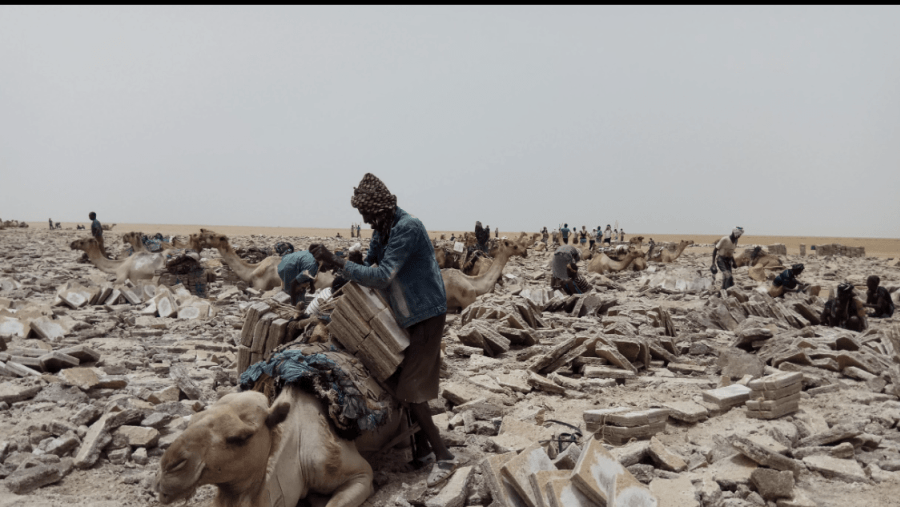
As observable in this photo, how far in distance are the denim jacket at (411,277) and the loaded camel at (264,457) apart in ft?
2.89

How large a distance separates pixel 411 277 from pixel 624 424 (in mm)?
2355

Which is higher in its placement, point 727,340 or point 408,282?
point 408,282

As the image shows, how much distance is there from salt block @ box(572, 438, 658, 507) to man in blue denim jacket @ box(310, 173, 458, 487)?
1.12 meters

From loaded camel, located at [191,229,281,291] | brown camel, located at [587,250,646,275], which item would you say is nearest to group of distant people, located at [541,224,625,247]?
brown camel, located at [587,250,646,275]

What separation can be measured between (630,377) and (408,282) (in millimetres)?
4150

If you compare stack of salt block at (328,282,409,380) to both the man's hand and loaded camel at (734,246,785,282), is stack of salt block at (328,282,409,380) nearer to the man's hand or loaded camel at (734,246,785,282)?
the man's hand

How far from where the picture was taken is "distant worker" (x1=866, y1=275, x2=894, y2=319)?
414 inches

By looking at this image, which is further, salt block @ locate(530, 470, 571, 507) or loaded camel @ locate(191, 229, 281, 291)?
loaded camel @ locate(191, 229, 281, 291)

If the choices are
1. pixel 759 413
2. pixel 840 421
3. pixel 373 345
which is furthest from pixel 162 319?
pixel 840 421

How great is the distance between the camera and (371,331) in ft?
12.7

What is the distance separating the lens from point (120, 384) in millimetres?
5781

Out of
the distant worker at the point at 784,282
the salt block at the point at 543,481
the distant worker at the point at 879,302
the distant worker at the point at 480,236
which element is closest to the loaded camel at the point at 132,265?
the distant worker at the point at 480,236

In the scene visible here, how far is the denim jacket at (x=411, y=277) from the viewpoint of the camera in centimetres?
371

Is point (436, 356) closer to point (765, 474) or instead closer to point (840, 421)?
point (765, 474)
